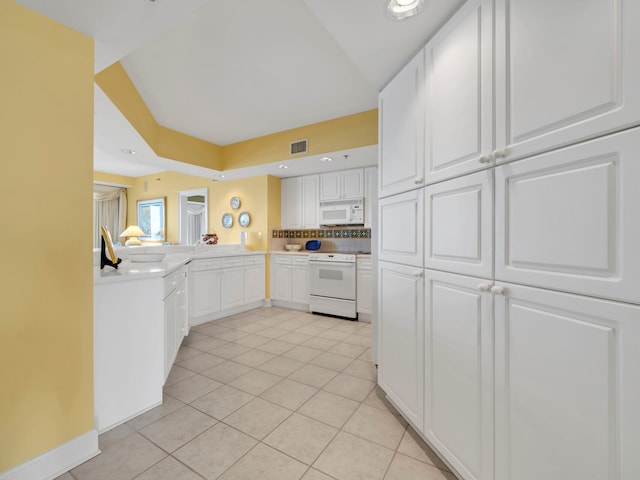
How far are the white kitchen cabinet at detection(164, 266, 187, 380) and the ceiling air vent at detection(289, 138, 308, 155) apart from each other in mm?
2132

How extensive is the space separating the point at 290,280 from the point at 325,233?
106 centimetres

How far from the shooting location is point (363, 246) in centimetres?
460

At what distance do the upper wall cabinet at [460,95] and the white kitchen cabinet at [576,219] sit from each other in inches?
9.1

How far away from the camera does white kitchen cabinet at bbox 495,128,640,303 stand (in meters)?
0.69

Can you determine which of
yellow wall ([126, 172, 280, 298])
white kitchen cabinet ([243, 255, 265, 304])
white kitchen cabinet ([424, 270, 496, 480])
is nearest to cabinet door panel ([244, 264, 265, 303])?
white kitchen cabinet ([243, 255, 265, 304])

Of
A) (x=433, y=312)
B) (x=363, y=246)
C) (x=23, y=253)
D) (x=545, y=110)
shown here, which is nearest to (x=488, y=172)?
(x=545, y=110)

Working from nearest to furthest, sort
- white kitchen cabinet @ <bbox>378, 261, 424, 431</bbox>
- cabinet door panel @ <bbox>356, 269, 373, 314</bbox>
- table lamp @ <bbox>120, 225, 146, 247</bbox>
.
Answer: white kitchen cabinet @ <bbox>378, 261, 424, 431</bbox>, cabinet door panel @ <bbox>356, 269, 373, 314</bbox>, table lamp @ <bbox>120, 225, 146, 247</bbox>

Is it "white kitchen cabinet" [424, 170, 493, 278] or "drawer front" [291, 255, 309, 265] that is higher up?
"white kitchen cabinet" [424, 170, 493, 278]

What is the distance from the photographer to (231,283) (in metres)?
4.13

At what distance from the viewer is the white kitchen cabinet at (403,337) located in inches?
60.0

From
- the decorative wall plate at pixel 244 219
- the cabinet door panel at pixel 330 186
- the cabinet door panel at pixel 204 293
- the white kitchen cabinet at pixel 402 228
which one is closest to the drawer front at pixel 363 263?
the cabinet door panel at pixel 330 186

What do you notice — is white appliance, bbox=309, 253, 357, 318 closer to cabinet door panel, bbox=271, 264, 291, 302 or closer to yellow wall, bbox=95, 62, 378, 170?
cabinet door panel, bbox=271, 264, 291, 302

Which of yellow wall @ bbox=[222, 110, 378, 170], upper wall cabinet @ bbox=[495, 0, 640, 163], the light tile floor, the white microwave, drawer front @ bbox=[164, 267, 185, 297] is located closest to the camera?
upper wall cabinet @ bbox=[495, 0, 640, 163]

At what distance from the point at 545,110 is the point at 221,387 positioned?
2.55 metres
